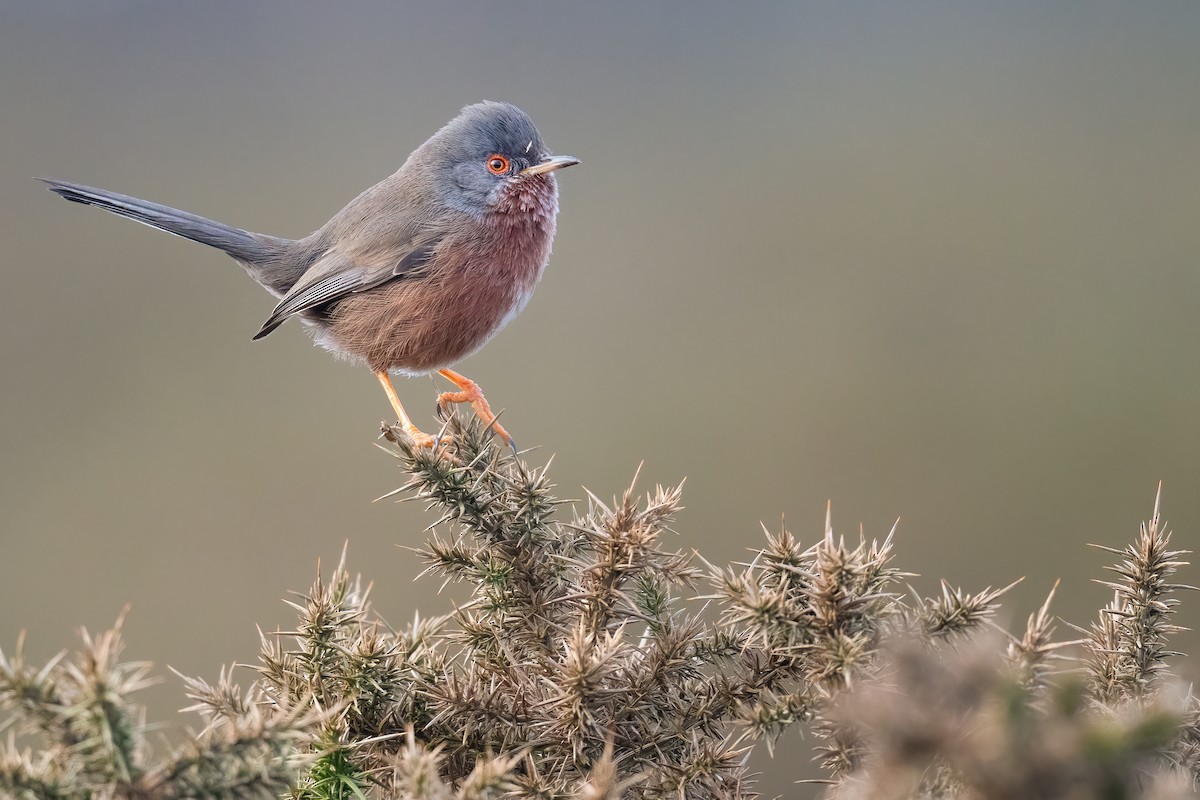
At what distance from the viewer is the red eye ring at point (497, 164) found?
4695mm

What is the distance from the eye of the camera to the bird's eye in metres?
4.70

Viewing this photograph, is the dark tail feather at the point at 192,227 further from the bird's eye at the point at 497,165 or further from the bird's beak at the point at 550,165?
the bird's beak at the point at 550,165

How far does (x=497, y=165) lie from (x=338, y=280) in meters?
0.92

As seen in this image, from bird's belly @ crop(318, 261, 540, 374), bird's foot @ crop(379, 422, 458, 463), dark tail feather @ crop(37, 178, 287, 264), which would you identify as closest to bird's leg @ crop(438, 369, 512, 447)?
bird's belly @ crop(318, 261, 540, 374)

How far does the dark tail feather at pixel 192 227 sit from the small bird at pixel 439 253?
0.02 meters

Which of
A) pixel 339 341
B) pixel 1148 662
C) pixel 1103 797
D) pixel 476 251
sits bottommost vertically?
pixel 1103 797

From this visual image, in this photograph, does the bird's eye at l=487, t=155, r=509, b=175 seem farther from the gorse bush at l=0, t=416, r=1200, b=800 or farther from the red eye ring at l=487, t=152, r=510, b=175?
the gorse bush at l=0, t=416, r=1200, b=800

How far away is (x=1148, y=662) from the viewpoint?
2.09 metres

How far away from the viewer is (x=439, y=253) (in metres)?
4.49

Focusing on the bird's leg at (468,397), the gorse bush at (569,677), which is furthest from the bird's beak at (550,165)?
the gorse bush at (569,677)

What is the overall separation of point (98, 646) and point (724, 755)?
1.14m

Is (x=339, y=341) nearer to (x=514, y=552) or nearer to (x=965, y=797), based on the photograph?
(x=514, y=552)

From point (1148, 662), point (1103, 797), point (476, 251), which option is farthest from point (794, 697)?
point (476, 251)

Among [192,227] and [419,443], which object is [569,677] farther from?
[192,227]
